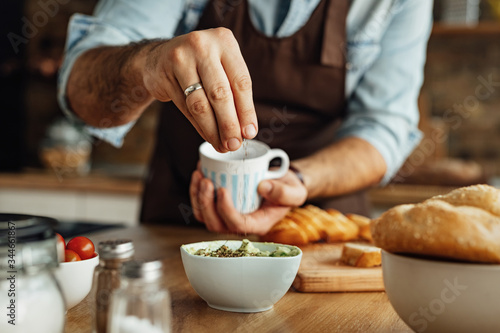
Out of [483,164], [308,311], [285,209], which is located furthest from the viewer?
[483,164]

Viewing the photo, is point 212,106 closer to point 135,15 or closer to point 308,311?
point 308,311

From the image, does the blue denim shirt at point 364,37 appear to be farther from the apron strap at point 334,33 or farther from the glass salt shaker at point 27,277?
the glass salt shaker at point 27,277

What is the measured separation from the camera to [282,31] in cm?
155

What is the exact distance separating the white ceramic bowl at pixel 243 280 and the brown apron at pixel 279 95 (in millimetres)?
761

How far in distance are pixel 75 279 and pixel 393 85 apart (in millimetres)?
1179

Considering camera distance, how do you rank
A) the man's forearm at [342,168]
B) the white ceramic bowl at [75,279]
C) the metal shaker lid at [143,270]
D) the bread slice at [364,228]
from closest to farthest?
1. the metal shaker lid at [143,270]
2. the white ceramic bowl at [75,279]
3. the bread slice at [364,228]
4. the man's forearm at [342,168]

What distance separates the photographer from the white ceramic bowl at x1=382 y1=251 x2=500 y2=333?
60 centimetres

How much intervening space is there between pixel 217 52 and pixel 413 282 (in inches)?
16.3

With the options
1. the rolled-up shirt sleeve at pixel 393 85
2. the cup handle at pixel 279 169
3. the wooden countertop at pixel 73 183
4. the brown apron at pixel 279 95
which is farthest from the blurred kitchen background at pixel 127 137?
the cup handle at pixel 279 169

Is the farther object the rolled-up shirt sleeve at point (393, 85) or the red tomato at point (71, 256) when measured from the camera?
the rolled-up shirt sleeve at point (393, 85)

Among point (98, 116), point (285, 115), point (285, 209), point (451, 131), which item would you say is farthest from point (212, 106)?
point (451, 131)

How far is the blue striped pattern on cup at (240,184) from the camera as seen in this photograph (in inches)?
43.5

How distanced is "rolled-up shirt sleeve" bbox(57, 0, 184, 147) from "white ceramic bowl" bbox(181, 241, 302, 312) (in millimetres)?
827

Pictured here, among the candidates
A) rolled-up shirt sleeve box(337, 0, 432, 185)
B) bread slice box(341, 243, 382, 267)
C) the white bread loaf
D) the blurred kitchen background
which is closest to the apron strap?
rolled-up shirt sleeve box(337, 0, 432, 185)
